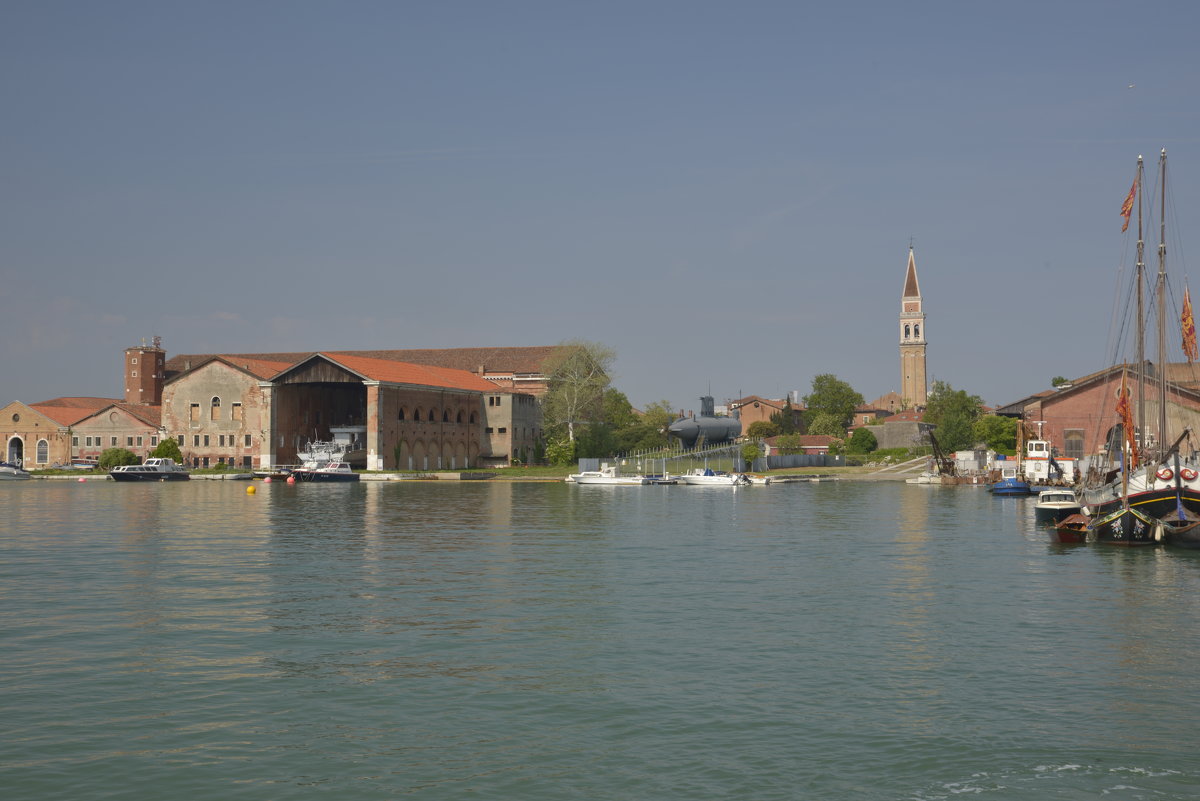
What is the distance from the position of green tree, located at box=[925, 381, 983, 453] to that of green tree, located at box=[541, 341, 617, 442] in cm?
3158

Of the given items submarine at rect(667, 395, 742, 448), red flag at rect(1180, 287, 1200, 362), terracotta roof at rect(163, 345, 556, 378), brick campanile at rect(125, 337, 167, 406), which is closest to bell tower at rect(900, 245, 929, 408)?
submarine at rect(667, 395, 742, 448)

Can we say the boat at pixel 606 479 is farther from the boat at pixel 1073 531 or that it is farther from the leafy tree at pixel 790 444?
the boat at pixel 1073 531

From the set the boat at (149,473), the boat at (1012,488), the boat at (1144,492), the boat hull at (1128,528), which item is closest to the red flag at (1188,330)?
the boat at (1144,492)

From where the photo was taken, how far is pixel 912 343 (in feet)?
602

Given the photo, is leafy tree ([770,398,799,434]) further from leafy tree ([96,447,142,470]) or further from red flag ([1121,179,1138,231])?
red flag ([1121,179,1138,231])

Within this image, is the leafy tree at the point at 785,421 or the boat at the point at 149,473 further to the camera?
the leafy tree at the point at 785,421

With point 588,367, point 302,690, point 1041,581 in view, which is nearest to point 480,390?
point 588,367

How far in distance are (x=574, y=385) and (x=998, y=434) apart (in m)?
40.2

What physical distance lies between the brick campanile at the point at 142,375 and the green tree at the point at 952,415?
258 ft

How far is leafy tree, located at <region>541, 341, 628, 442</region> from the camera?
3974 inches

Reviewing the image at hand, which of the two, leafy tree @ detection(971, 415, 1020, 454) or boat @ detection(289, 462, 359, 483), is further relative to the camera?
leafy tree @ detection(971, 415, 1020, 454)

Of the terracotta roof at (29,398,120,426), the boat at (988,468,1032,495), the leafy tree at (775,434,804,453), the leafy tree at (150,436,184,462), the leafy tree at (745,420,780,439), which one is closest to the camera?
the boat at (988,468,1032,495)

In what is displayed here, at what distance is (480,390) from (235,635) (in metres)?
82.9

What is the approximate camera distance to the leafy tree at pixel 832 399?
16150 centimetres
